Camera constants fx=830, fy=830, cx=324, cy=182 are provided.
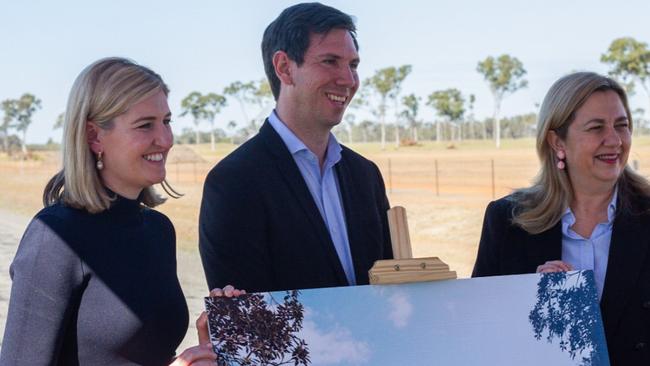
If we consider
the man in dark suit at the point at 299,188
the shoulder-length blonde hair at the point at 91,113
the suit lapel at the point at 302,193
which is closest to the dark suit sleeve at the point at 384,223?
the man in dark suit at the point at 299,188

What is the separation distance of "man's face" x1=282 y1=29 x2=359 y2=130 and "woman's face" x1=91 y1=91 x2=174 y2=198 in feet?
1.98

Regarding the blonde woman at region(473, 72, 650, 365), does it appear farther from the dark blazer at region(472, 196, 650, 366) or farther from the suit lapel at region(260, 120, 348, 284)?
the suit lapel at region(260, 120, 348, 284)

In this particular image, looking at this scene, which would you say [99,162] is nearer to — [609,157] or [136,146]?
[136,146]

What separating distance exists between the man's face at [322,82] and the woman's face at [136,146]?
0.60 meters

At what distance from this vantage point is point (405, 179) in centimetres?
3528

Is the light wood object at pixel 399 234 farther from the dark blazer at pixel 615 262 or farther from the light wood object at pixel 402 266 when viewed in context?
the dark blazer at pixel 615 262

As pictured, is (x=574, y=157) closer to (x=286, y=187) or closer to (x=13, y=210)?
(x=286, y=187)

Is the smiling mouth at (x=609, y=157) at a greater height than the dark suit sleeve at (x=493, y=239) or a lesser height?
greater

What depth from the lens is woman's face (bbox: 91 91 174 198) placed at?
9.12 ft

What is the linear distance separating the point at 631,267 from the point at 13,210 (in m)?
24.1

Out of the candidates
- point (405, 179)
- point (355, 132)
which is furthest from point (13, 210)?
point (355, 132)

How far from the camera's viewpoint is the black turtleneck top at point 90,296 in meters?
2.47

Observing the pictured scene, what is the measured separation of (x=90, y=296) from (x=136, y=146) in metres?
0.53

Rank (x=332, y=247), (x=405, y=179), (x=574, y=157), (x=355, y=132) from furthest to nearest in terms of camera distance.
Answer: (x=355, y=132) → (x=405, y=179) → (x=574, y=157) → (x=332, y=247)
